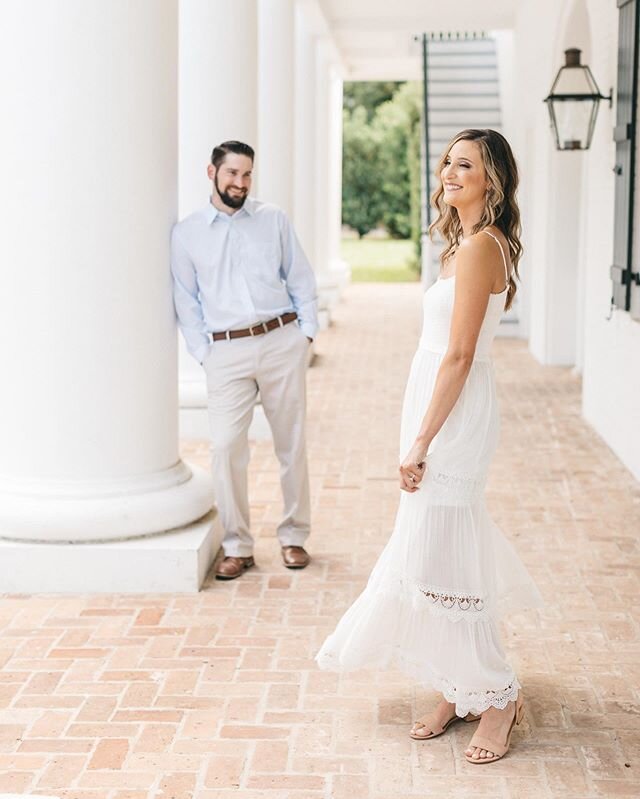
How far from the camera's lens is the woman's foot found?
468 centimetres

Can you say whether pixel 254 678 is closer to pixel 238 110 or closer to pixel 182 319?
pixel 182 319

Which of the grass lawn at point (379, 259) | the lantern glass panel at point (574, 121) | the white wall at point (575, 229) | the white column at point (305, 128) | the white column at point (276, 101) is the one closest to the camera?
the white wall at point (575, 229)

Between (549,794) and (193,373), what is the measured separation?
263 inches

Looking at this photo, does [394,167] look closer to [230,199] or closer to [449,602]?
[230,199]

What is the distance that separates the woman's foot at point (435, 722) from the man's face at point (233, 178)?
2.87 metres

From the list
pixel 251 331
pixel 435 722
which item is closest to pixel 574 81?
pixel 251 331

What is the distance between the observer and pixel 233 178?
6.45 m

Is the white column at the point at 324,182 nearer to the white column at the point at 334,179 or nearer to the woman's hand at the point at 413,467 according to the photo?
the white column at the point at 334,179

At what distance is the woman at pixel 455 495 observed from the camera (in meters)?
4.35

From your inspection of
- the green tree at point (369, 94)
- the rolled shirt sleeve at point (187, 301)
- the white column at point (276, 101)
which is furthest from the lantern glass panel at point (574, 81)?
the green tree at point (369, 94)

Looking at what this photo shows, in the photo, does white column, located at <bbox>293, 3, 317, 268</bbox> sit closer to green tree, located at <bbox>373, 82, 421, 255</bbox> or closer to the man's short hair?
the man's short hair

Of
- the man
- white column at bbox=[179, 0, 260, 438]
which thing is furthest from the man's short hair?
white column at bbox=[179, 0, 260, 438]

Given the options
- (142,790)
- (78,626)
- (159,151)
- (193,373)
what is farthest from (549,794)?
(193,373)

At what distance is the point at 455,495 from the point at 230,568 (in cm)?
238
